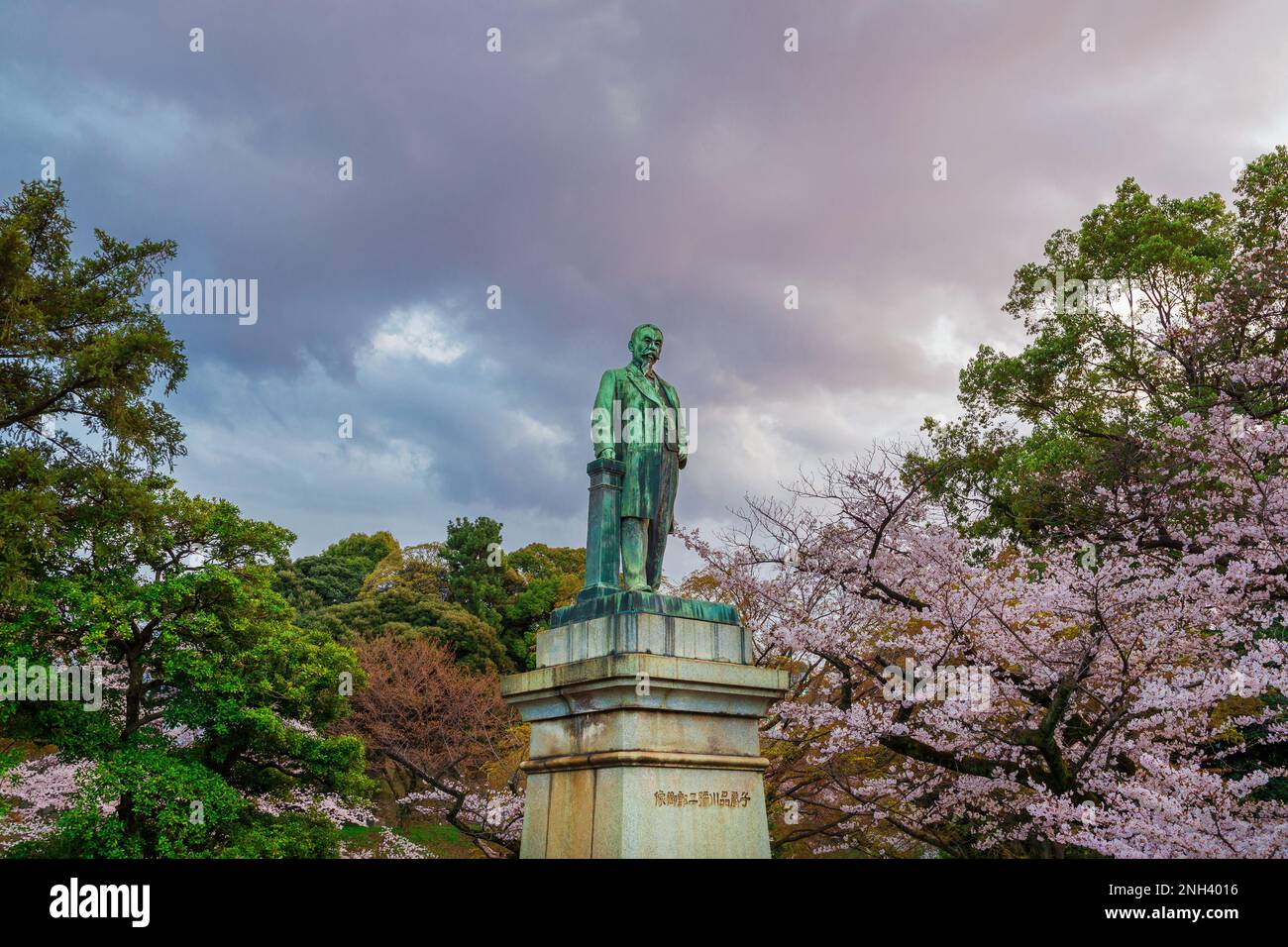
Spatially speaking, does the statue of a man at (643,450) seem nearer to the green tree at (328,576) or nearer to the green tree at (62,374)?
the green tree at (62,374)

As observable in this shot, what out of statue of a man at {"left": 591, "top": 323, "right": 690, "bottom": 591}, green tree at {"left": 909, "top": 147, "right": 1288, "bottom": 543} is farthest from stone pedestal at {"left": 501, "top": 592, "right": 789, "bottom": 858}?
green tree at {"left": 909, "top": 147, "right": 1288, "bottom": 543}

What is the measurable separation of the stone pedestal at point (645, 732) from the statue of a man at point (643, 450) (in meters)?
0.50

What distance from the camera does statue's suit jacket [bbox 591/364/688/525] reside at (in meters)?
7.12

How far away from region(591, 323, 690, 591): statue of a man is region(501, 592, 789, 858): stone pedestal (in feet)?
1.66

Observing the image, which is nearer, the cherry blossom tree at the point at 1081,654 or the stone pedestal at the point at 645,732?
the stone pedestal at the point at 645,732

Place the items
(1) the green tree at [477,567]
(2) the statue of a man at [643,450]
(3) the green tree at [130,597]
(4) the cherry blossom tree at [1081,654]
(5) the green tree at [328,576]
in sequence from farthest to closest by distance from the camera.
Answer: (5) the green tree at [328,576] → (1) the green tree at [477,567] → (3) the green tree at [130,597] → (4) the cherry blossom tree at [1081,654] → (2) the statue of a man at [643,450]

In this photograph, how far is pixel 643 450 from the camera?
718 centimetres

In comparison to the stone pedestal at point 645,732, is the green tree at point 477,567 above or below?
above

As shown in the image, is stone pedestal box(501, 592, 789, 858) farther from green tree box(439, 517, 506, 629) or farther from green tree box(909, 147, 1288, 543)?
green tree box(439, 517, 506, 629)

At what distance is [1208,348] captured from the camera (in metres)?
→ 17.2

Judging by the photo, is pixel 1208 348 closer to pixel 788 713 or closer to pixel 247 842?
pixel 788 713

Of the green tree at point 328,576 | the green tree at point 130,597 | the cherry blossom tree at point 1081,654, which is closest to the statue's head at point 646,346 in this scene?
the cherry blossom tree at point 1081,654

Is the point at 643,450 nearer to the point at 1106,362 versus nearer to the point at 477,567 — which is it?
the point at 1106,362

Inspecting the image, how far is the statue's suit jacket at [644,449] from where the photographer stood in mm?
7125
